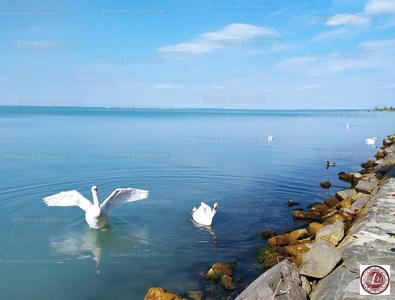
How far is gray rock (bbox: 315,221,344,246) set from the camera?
10836mm

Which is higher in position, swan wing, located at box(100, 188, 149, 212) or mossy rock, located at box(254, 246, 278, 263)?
swan wing, located at box(100, 188, 149, 212)

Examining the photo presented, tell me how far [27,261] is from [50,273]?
129 centimetres

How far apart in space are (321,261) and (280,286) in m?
1.53

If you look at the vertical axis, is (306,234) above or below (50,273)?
above

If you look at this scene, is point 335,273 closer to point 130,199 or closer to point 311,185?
point 130,199

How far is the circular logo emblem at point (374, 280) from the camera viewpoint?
23.5ft

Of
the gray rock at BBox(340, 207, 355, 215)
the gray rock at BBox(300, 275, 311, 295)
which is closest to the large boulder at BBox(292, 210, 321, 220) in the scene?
the gray rock at BBox(340, 207, 355, 215)

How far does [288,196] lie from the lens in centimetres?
1917

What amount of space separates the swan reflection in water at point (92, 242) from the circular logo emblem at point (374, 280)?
26.3ft

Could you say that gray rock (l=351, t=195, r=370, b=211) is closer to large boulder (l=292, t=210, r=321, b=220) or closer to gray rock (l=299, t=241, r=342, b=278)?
large boulder (l=292, t=210, r=321, b=220)

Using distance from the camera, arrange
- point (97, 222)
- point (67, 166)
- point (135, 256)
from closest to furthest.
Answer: point (135, 256) < point (97, 222) < point (67, 166)

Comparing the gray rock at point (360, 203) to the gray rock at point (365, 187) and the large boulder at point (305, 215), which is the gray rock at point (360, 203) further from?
the large boulder at point (305, 215)

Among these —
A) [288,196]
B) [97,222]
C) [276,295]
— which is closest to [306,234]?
[276,295]

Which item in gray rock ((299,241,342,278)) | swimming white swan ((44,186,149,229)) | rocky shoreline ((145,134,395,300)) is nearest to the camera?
rocky shoreline ((145,134,395,300))
